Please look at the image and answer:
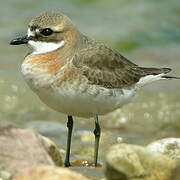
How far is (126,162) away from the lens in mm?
5664

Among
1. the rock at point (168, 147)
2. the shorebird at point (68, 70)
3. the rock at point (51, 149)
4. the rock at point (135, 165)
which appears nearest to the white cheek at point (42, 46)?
the shorebird at point (68, 70)

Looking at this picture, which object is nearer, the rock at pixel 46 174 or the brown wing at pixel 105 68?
the rock at pixel 46 174

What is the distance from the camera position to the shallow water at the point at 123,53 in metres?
11.9

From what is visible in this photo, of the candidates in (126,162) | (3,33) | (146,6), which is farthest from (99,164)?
(146,6)

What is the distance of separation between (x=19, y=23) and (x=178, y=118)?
7.76 m

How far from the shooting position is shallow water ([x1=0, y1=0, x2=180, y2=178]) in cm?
1190

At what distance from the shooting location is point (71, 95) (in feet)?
24.7

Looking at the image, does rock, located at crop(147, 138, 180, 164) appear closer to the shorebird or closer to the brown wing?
the shorebird

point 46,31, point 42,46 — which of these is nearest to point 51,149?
point 42,46

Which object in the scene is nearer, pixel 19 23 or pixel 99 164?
pixel 99 164

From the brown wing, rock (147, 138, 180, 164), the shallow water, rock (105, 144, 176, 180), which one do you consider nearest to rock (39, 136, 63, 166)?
the shallow water

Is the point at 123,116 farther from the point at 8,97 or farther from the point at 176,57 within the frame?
the point at 176,57

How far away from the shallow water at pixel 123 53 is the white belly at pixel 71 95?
97 cm

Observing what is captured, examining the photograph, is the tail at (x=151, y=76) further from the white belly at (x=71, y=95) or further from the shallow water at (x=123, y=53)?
the shallow water at (x=123, y=53)
